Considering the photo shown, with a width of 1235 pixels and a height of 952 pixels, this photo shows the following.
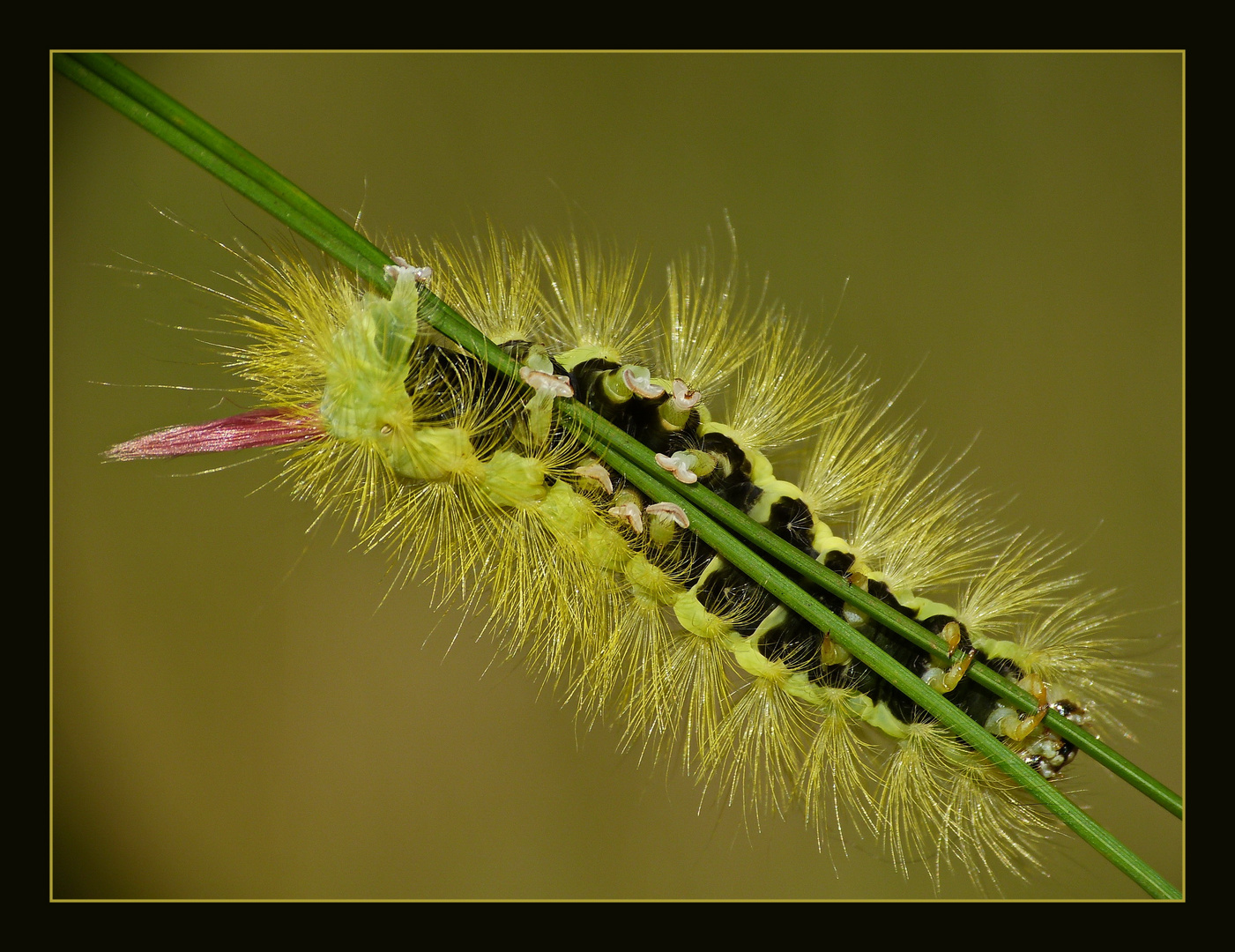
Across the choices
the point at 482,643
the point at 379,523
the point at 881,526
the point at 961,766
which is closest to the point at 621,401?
the point at 379,523

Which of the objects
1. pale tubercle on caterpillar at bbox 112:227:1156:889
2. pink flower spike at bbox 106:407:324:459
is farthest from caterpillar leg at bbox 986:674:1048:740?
pink flower spike at bbox 106:407:324:459

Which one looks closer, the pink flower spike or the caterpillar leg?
the pink flower spike

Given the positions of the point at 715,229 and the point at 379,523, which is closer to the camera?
the point at 379,523

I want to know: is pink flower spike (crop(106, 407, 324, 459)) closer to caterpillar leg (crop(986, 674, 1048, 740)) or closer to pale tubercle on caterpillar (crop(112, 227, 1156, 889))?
pale tubercle on caterpillar (crop(112, 227, 1156, 889))

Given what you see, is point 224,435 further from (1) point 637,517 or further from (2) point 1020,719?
(2) point 1020,719

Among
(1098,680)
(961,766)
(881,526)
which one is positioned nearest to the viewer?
(961,766)

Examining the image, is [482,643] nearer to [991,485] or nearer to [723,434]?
[723,434]

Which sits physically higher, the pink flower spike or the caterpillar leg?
the pink flower spike

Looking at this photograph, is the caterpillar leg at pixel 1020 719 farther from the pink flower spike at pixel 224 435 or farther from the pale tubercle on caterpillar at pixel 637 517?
the pink flower spike at pixel 224 435
